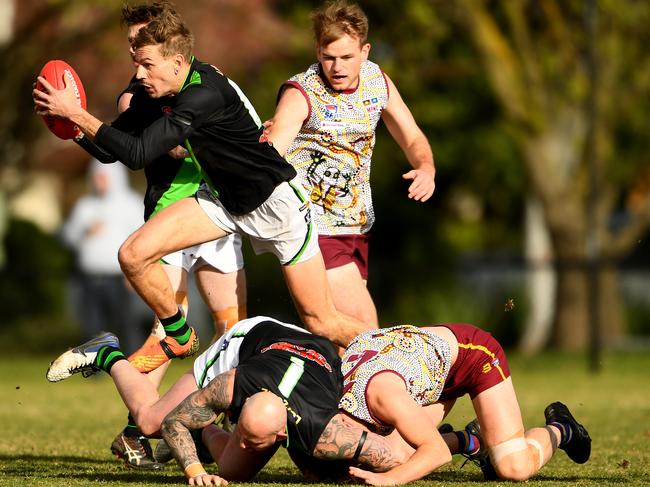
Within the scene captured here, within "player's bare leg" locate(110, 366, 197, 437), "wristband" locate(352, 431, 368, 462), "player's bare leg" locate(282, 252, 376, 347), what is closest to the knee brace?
"wristband" locate(352, 431, 368, 462)

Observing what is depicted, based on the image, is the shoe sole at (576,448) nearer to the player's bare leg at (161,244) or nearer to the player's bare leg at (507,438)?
the player's bare leg at (507,438)

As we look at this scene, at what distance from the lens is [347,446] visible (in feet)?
17.8

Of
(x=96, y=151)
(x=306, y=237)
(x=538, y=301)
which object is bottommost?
(x=538, y=301)

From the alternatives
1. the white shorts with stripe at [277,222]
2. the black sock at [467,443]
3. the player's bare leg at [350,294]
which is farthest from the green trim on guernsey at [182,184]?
the black sock at [467,443]

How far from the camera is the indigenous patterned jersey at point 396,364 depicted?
5.63m

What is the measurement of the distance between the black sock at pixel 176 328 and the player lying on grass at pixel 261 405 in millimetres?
747

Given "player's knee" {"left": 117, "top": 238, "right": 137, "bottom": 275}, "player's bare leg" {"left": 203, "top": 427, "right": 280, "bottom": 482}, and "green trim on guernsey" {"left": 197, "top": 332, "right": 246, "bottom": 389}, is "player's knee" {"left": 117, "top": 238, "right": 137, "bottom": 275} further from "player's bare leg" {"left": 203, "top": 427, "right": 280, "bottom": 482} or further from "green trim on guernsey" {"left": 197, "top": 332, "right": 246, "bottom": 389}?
"player's bare leg" {"left": 203, "top": 427, "right": 280, "bottom": 482}

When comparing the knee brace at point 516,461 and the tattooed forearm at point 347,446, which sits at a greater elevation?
the tattooed forearm at point 347,446

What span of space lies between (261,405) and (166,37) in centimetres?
200

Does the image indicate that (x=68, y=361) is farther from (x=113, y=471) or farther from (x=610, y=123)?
(x=610, y=123)

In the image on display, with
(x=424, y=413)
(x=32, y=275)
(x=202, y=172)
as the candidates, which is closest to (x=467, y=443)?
(x=424, y=413)

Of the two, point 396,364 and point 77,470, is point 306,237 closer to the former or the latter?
point 396,364

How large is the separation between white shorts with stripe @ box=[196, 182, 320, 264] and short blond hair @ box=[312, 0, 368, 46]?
2.83 feet

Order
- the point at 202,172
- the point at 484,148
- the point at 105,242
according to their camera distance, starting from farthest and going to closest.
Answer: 1. the point at 484,148
2. the point at 105,242
3. the point at 202,172
